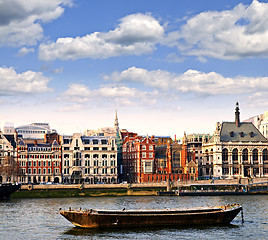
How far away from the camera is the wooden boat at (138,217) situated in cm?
8769

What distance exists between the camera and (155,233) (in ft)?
276

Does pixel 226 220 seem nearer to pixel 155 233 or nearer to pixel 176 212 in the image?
pixel 176 212

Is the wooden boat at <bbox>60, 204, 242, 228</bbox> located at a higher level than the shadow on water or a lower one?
higher

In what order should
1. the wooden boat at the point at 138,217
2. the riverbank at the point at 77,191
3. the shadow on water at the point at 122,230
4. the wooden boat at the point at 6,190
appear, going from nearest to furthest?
the shadow on water at the point at 122,230, the wooden boat at the point at 138,217, the wooden boat at the point at 6,190, the riverbank at the point at 77,191

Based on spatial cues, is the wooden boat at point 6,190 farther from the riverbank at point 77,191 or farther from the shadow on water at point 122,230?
the shadow on water at point 122,230

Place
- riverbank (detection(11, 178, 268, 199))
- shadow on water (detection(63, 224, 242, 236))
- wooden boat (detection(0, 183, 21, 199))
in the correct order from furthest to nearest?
riverbank (detection(11, 178, 268, 199)) < wooden boat (detection(0, 183, 21, 199)) < shadow on water (detection(63, 224, 242, 236))

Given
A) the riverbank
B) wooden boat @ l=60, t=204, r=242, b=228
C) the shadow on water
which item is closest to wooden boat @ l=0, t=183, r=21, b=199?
the riverbank

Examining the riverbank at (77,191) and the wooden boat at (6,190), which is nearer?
the wooden boat at (6,190)

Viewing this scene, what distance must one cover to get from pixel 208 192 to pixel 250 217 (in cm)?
8754

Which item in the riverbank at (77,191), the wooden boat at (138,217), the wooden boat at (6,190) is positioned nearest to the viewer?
the wooden boat at (138,217)

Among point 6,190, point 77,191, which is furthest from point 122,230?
point 77,191

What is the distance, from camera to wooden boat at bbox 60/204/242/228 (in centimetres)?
8769

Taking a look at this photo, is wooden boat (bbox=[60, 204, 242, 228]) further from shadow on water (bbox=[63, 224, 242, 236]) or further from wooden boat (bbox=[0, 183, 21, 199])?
wooden boat (bbox=[0, 183, 21, 199])

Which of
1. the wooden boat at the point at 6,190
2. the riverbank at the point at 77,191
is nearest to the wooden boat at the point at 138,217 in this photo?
the wooden boat at the point at 6,190
